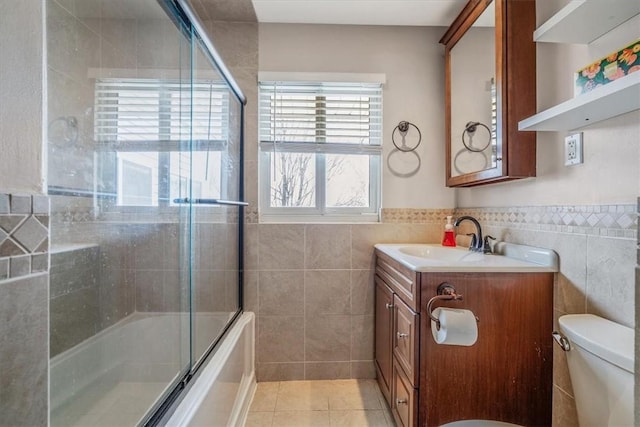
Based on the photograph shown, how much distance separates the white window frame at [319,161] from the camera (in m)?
1.95

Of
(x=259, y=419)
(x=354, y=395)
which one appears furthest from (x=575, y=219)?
(x=259, y=419)

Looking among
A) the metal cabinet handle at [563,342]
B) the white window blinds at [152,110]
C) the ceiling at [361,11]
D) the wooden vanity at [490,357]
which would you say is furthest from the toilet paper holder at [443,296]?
the ceiling at [361,11]

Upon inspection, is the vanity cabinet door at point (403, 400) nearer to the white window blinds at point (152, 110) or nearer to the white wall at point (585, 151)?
the white wall at point (585, 151)

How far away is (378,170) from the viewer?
6.68 ft

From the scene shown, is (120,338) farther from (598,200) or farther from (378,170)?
(598,200)

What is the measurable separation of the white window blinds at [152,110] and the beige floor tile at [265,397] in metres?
1.51

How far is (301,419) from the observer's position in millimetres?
1575

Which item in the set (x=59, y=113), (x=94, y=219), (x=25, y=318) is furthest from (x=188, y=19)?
(x=25, y=318)

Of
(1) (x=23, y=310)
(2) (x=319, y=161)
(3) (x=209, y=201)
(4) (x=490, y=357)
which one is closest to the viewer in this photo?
(1) (x=23, y=310)

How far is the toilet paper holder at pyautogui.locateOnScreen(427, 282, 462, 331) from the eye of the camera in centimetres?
113

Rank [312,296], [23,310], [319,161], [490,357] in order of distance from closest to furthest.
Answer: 1. [23,310]
2. [490,357]
3. [312,296]
4. [319,161]

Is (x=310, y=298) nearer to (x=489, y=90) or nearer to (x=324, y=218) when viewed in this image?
(x=324, y=218)

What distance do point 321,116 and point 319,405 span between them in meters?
1.79

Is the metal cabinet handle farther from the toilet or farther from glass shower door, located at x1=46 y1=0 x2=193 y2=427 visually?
glass shower door, located at x1=46 y1=0 x2=193 y2=427
